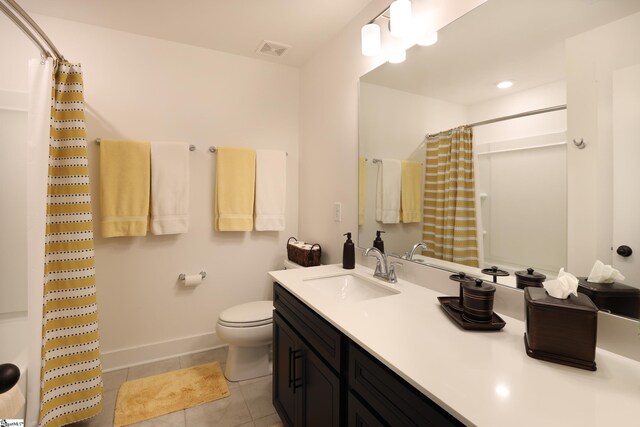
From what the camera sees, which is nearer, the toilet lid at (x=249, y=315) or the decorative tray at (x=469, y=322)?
the decorative tray at (x=469, y=322)

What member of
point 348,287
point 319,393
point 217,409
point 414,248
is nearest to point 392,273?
point 414,248

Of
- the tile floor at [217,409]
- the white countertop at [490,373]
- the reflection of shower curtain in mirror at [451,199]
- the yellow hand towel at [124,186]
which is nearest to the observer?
the white countertop at [490,373]

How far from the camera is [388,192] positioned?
1.71 meters

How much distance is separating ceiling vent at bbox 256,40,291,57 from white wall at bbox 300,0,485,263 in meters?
0.26

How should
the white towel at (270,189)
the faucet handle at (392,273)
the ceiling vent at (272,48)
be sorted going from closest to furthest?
the faucet handle at (392,273) → the ceiling vent at (272,48) → the white towel at (270,189)

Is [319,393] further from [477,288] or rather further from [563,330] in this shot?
[563,330]

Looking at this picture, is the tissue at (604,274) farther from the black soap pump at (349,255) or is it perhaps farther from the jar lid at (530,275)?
the black soap pump at (349,255)

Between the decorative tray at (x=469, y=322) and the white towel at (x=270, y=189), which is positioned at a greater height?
the white towel at (x=270, y=189)

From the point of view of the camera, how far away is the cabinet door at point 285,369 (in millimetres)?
1339

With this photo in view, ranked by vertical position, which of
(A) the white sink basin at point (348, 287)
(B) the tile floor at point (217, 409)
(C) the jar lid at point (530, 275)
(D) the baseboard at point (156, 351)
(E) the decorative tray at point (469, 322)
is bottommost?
(B) the tile floor at point (217, 409)

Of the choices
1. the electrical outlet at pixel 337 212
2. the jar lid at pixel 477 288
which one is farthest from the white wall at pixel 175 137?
the jar lid at pixel 477 288

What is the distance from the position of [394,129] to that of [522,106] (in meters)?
0.67

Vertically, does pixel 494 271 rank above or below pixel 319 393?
above

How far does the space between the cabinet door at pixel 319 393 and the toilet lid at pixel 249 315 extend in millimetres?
724
